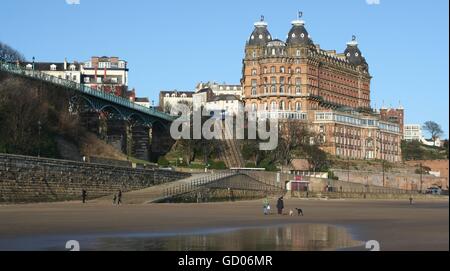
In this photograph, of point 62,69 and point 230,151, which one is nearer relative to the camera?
point 230,151

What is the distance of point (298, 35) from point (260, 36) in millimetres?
9082

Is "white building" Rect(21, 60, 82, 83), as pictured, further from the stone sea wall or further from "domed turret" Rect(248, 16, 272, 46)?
the stone sea wall

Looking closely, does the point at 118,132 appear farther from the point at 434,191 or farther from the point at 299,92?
the point at 434,191

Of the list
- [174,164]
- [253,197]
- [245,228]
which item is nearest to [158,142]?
[174,164]

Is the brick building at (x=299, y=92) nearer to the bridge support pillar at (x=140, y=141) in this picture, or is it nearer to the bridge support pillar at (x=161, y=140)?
the bridge support pillar at (x=161, y=140)

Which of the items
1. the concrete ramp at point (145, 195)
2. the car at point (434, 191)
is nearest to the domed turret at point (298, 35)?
the car at point (434, 191)

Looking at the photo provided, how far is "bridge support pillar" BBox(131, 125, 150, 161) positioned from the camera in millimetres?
126438

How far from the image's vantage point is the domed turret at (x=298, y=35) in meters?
180

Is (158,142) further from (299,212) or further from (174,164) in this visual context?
(299,212)

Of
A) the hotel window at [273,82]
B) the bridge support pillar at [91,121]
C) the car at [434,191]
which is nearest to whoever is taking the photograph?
the bridge support pillar at [91,121]

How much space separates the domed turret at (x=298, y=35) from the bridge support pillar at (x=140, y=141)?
60.5m

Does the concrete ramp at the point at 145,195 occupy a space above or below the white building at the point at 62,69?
below

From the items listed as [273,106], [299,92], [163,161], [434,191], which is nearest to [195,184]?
[163,161]

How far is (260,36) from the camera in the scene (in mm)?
182500
